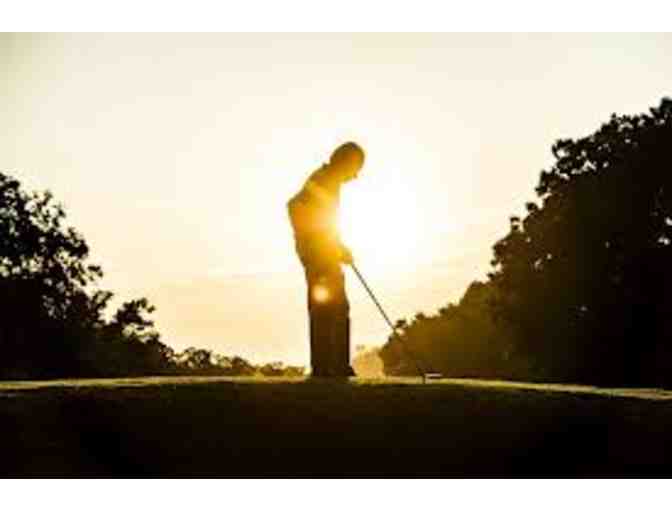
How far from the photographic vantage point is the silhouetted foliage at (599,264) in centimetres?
3194

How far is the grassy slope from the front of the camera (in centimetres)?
841

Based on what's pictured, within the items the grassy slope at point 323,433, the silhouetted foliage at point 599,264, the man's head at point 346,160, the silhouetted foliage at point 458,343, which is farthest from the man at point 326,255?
the silhouetted foliage at point 458,343

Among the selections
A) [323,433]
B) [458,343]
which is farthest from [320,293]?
[458,343]

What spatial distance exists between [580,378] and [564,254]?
14.2 feet

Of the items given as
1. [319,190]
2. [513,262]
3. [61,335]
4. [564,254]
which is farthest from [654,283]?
[319,190]

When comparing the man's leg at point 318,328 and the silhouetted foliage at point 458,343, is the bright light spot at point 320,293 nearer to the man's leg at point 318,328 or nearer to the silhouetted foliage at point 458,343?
the man's leg at point 318,328

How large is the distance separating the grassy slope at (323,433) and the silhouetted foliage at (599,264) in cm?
2244

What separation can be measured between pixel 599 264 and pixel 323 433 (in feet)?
85.9

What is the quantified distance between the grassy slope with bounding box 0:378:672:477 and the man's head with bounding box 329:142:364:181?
7.15 ft

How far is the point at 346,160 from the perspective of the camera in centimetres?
1019

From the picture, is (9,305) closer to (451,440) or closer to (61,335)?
(61,335)

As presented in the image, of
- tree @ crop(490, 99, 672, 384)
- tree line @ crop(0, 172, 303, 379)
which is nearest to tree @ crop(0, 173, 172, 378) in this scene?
tree line @ crop(0, 172, 303, 379)

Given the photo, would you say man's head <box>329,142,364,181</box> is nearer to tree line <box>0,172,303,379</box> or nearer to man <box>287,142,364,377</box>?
man <box>287,142,364,377</box>

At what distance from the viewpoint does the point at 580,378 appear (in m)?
32.6
